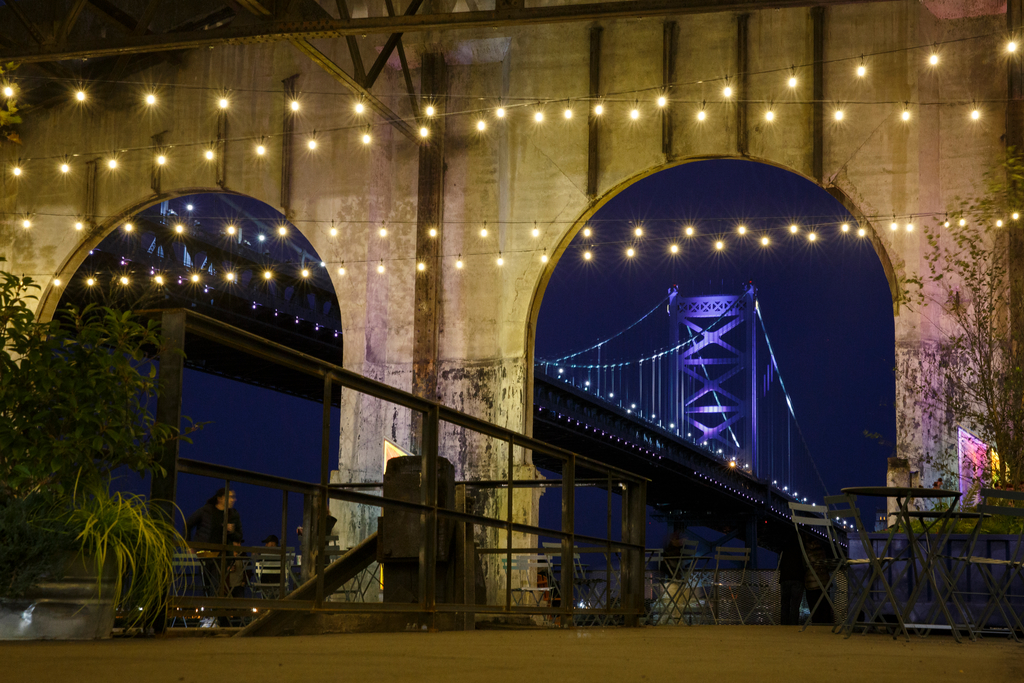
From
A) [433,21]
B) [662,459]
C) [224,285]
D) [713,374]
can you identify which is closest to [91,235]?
[433,21]

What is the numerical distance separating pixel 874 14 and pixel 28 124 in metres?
8.90

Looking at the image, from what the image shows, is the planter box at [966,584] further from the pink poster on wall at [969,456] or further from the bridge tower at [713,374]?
the bridge tower at [713,374]

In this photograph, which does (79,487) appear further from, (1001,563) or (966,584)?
(966,584)

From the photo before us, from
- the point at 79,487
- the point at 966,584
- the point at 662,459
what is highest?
the point at 662,459

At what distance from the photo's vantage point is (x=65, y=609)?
261cm

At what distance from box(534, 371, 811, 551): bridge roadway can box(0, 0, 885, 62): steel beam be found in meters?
16.4

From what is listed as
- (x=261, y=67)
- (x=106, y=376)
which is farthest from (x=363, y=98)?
(x=106, y=376)

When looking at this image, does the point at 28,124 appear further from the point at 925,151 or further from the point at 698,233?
the point at 925,151

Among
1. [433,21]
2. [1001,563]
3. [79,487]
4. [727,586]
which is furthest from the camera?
[727,586]

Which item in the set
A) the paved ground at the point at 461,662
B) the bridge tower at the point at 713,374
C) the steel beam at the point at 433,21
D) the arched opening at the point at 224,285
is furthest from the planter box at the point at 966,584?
the bridge tower at the point at 713,374

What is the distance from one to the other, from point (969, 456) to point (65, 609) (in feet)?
23.6

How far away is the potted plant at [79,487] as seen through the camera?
2594 millimetres

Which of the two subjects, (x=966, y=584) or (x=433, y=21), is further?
(x=433, y=21)

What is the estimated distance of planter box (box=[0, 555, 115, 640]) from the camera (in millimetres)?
2590
